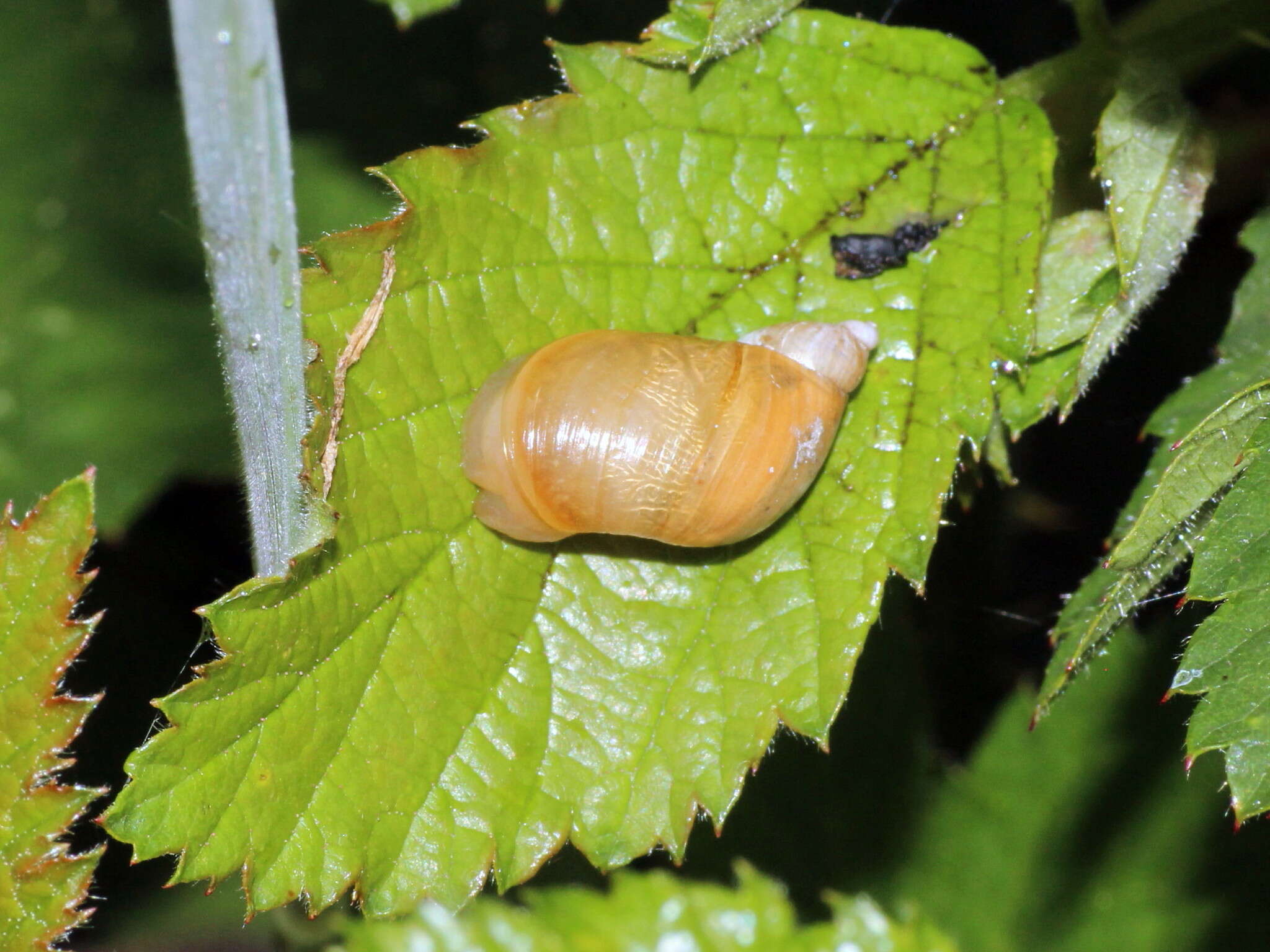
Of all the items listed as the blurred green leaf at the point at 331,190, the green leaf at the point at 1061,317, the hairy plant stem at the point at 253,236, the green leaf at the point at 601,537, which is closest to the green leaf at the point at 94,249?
the blurred green leaf at the point at 331,190

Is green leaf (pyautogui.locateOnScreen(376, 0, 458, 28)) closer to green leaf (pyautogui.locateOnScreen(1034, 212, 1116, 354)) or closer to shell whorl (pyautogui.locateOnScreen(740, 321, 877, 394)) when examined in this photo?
shell whorl (pyautogui.locateOnScreen(740, 321, 877, 394))

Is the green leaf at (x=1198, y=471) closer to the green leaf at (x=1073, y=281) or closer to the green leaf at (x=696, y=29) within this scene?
the green leaf at (x=1073, y=281)

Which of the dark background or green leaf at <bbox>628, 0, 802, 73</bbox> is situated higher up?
green leaf at <bbox>628, 0, 802, 73</bbox>

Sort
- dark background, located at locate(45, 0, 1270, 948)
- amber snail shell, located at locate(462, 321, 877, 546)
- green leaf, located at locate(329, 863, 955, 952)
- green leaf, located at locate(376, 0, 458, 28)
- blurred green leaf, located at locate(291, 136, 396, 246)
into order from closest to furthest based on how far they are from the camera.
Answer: amber snail shell, located at locate(462, 321, 877, 546) < green leaf, located at locate(376, 0, 458, 28) < green leaf, located at locate(329, 863, 955, 952) < dark background, located at locate(45, 0, 1270, 948) < blurred green leaf, located at locate(291, 136, 396, 246)

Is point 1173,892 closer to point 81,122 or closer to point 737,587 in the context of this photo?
point 737,587

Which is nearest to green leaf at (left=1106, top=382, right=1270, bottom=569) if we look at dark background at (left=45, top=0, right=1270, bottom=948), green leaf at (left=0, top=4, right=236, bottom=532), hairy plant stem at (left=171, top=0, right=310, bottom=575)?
dark background at (left=45, top=0, right=1270, bottom=948)

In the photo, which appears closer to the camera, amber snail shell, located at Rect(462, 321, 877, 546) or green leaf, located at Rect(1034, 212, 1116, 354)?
amber snail shell, located at Rect(462, 321, 877, 546)

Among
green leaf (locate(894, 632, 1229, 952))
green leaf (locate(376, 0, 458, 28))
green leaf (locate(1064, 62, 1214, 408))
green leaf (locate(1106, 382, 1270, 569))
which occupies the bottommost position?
green leaf (locate(894, 632, 1229, 952))
